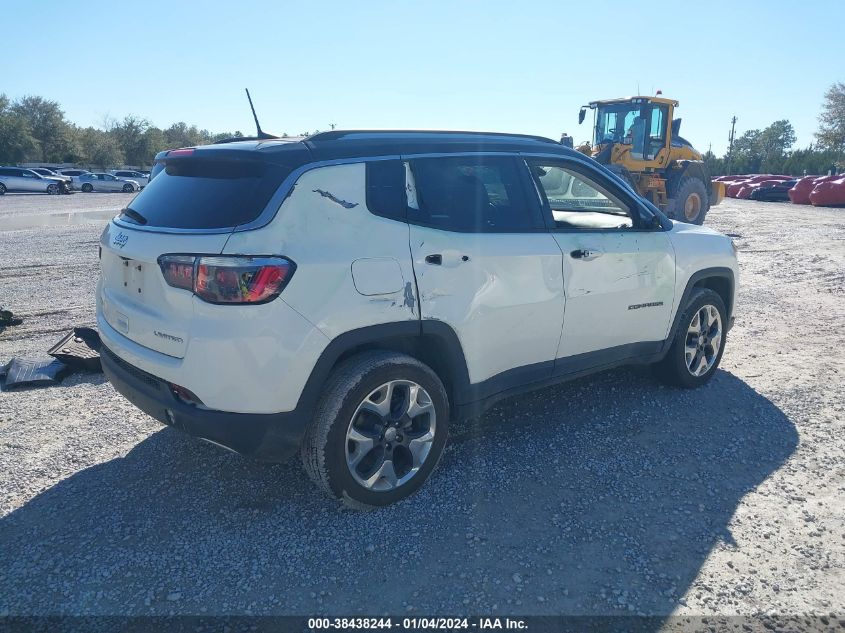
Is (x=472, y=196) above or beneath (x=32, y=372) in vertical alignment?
above

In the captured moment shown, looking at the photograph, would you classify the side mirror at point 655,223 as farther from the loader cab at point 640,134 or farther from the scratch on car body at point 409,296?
the loader cab at point 640,134

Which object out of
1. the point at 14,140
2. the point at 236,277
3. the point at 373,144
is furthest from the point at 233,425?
the point at 14,140

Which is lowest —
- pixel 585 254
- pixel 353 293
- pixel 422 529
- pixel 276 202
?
pixel 422 529

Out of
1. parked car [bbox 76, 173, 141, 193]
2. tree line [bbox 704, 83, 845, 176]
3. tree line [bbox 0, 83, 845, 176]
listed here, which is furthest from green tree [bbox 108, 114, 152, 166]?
tree line [bbox 704, 83, 845, 176]

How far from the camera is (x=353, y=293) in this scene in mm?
2945

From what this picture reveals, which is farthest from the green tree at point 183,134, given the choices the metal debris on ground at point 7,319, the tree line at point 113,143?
the metal debris on ground at point 7,319

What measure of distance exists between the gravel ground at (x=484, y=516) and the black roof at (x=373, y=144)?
1831 mm

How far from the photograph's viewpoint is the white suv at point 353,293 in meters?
2.78

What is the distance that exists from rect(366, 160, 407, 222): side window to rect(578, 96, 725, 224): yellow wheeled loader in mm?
12840

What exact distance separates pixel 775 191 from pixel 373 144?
35602 mm

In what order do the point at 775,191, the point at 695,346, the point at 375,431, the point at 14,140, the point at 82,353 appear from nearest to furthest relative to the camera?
the point at 375,431 → the point at 695,346 → the point at 82,353 → the point at 775,191 → the point at 14,140

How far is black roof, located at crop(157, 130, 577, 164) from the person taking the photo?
9.86 ft

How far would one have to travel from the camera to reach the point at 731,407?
4.63 metres

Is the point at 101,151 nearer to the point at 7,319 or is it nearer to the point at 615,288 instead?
the point at 7,319
